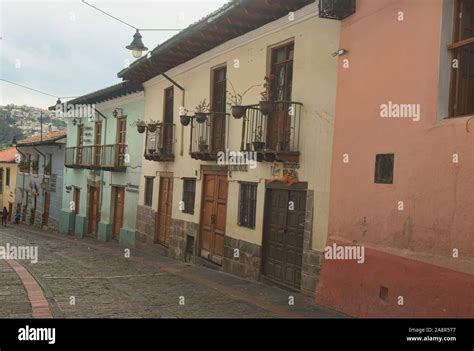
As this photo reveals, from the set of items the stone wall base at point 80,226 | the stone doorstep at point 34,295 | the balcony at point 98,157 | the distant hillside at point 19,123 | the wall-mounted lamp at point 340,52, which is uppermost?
the distant hillside at point 19,123

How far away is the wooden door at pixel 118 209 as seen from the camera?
19.0 m

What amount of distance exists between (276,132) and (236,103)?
74.4 inches

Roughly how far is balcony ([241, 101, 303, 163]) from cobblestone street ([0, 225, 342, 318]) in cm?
247

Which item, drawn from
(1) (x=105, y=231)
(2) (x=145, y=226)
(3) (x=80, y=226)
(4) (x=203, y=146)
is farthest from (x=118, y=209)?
(4) (x=203, y=146)

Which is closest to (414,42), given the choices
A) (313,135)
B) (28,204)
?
(313,135)

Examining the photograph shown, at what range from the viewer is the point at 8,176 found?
4012 cm

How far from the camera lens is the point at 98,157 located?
20.9 meters

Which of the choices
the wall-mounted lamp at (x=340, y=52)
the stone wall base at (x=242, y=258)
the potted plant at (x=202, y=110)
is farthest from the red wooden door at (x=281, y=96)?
the stone wall base at (x=242, y=258)

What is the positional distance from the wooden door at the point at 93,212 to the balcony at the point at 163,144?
7353mm

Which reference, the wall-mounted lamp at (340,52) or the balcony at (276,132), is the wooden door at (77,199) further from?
the wall-mounted lamp at (340,52)

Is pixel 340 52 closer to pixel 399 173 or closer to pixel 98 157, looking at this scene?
pixel 399 173

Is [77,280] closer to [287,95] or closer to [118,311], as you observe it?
[118,311]

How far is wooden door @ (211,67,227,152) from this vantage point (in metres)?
11.7

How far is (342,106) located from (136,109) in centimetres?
1138
